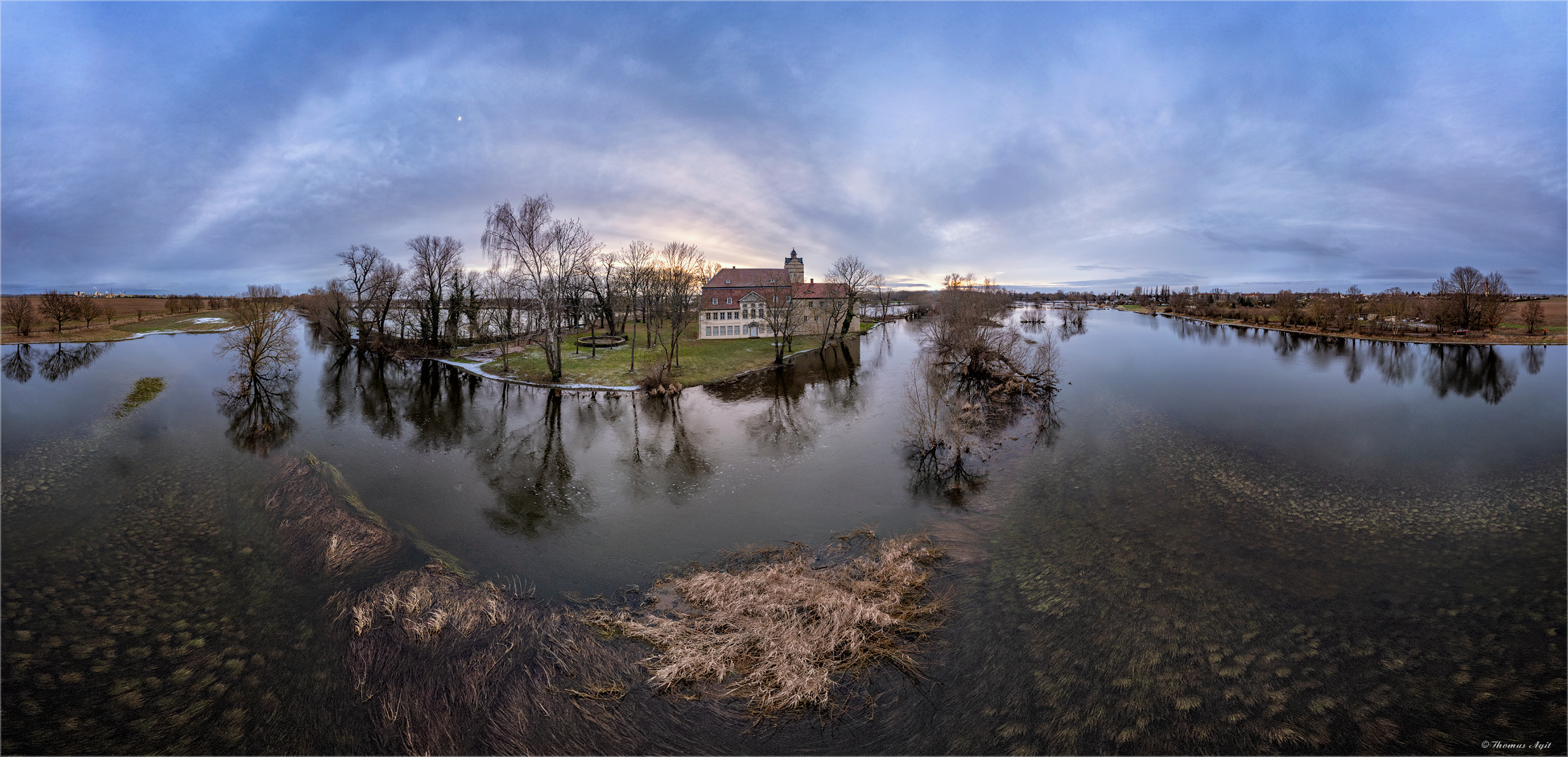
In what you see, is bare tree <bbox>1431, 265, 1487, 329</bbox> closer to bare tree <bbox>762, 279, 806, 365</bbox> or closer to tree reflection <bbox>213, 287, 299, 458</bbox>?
bare tree <bbox>762, 279, 806, 365</bbox>

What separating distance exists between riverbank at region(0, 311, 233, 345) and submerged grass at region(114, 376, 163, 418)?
3207cm

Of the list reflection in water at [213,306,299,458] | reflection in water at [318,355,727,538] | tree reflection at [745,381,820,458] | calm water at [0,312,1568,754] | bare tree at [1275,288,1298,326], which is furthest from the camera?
bare tree at [1275,288,1298,326]

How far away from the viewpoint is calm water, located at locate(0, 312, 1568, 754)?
8.70 meters

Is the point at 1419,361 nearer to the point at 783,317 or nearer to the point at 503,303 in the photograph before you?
the point at 783,317

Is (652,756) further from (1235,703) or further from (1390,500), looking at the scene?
(1390,500)

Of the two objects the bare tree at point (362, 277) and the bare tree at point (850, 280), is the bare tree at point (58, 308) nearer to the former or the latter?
the bare tree at point (362, 277)

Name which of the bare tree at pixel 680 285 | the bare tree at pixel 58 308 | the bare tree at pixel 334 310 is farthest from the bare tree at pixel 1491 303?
the bare tree at pixel 58 308

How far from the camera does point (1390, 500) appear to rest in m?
16.7

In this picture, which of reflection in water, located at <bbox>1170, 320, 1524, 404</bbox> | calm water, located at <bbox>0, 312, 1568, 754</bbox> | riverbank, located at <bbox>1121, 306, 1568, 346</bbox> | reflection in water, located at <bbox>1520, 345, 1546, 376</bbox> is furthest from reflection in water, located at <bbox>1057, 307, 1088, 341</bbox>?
calm water, located at <bbox>0, 312, 1568, 754</bbox>

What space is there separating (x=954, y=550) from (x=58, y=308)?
3462 inches

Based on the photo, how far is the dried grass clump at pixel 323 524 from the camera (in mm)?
13070

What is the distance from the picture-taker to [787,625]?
1021 cm

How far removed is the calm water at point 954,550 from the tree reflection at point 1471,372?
2407mm

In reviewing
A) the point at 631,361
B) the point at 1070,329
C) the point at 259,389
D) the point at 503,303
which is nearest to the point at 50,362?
the point at 259,389
